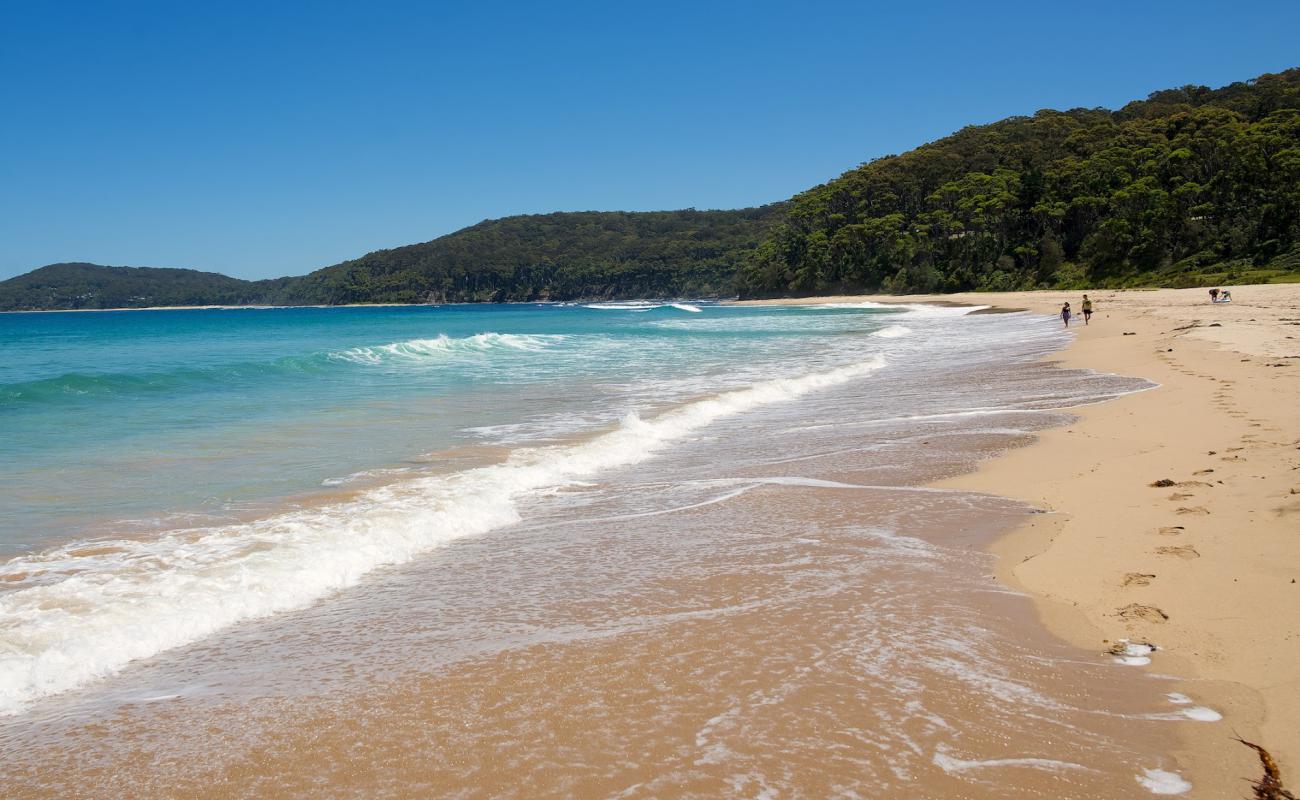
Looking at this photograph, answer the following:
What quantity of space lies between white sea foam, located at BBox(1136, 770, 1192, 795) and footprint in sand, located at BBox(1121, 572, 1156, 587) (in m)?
2.18

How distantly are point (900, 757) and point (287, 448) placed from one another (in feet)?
33.8

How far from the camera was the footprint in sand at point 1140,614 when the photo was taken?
4.46 m

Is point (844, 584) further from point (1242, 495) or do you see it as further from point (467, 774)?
point (1242, 495)

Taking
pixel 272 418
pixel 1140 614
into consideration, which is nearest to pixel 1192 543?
pixel 1140 614

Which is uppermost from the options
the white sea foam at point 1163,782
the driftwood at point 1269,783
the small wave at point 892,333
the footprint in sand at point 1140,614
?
the driftwood at point 1269,783

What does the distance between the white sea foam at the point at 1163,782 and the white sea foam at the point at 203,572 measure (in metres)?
4.84

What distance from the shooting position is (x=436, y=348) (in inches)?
1446

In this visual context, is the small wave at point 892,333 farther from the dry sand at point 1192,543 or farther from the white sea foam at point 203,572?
the white sea foam at point 203,572

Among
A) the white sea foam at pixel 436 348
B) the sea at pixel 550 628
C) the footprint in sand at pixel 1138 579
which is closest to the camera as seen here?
the sea at pixel 550 628

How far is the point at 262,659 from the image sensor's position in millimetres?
4570

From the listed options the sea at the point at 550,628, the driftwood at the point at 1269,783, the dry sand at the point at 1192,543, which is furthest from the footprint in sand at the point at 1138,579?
the driftwood at the point at 1269,783

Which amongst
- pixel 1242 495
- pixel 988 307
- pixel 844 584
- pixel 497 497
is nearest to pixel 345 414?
pixel 497 497

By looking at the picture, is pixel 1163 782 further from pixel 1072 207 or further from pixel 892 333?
pixel 1072 207

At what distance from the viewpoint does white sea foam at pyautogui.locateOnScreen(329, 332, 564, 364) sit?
1209 inches
